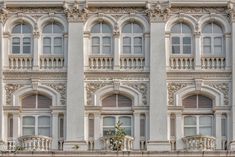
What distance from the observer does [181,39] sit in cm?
8962

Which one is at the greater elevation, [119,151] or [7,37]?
[7,37]

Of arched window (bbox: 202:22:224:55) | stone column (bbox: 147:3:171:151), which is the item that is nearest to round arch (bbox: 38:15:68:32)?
stone column (bbox: 147:3:171:151)

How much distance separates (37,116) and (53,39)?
3.72m

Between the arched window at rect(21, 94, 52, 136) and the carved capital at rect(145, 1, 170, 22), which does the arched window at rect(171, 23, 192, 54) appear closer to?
the carved capital at rect(145, 1, 170, 22)

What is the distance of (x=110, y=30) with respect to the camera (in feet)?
294

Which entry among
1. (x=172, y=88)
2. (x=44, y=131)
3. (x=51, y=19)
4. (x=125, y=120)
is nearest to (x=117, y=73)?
(x=125, y=120)

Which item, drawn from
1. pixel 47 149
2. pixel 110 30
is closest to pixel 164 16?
pixel 110 30

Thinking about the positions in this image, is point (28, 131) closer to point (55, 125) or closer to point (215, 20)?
point (55, 125)

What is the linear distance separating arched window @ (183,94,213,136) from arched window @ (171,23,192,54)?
2.28 meters

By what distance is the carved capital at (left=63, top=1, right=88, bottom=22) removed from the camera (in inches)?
3516

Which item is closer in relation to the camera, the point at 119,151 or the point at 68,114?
the point at 119,151

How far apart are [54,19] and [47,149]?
21.4 ft

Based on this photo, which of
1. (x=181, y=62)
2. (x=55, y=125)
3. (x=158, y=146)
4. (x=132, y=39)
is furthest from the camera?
(x=132, y=39)

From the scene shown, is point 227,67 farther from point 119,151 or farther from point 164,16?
point 119,151
